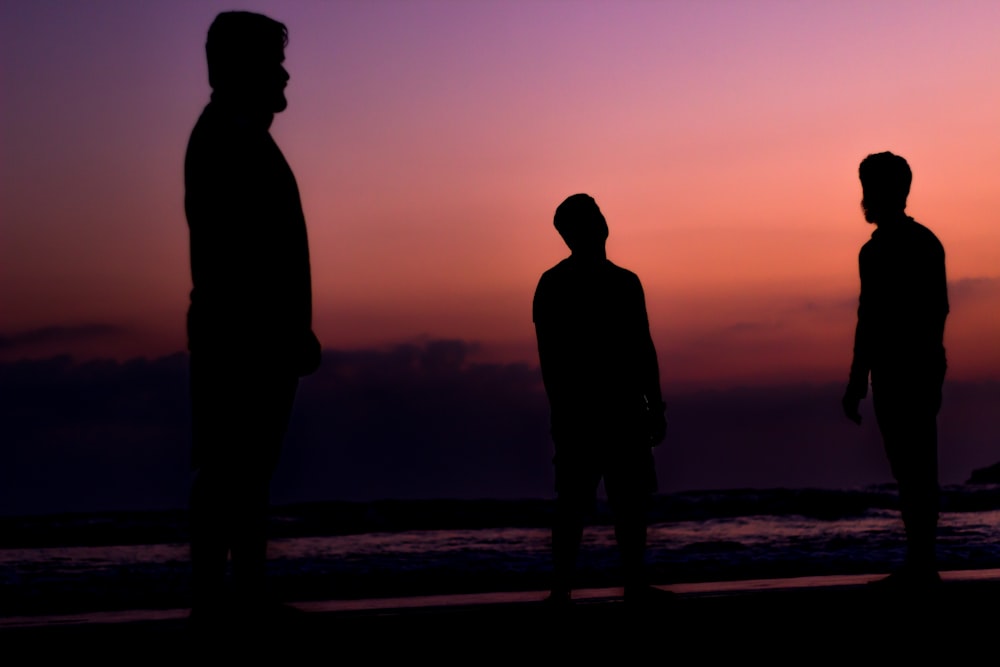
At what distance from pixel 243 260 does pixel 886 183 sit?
276 cm

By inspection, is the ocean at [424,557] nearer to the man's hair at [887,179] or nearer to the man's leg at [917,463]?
the man's leg at [917,463]

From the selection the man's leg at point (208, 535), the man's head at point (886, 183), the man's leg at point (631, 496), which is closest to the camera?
the man's leg at point (208, 535)

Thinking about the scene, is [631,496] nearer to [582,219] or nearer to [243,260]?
[582,219]

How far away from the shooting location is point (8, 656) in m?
2.93

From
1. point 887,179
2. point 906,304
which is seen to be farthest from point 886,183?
point 906,304

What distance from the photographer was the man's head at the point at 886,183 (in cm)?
442

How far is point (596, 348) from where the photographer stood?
4145 mm

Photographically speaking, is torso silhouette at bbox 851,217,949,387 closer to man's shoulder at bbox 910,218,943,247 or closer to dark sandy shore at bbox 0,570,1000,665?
man's shoulder at bbox 910,218,943,247

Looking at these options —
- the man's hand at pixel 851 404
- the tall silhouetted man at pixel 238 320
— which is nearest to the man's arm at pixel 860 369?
the man's hand at pixel 851 404

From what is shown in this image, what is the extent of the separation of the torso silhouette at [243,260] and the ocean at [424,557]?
3.45m

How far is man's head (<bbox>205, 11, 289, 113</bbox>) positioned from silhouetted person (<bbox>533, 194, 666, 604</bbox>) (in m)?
1.39

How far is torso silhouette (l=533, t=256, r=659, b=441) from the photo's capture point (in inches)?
162

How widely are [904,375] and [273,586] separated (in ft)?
15.5

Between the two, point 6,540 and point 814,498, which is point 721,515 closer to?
point 814,498
